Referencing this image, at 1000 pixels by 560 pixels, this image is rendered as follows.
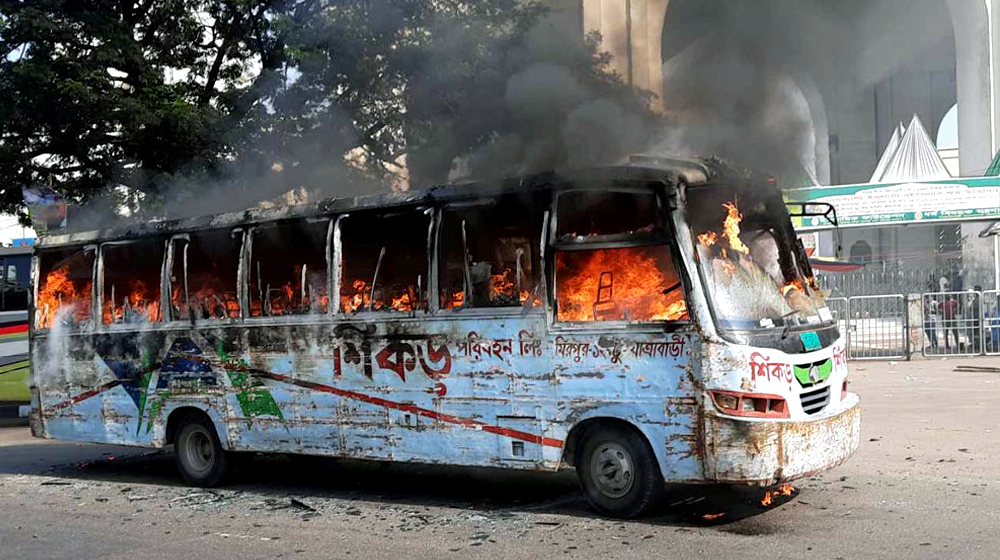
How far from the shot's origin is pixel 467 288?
301 inches

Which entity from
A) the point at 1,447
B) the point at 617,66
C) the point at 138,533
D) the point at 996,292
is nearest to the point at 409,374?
the point at 138,533

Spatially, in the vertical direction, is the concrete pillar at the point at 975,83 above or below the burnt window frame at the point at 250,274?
above

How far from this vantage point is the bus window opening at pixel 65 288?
33.5 ft

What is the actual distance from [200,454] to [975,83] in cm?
2063

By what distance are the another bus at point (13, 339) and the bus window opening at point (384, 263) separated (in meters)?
11.0

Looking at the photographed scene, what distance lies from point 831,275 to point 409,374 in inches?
828

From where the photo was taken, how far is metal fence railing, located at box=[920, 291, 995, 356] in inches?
778

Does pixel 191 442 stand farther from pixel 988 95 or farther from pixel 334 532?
pixel 988 95

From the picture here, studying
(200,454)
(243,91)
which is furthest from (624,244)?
(243,91)

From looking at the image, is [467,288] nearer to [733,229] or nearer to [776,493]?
[733,229]

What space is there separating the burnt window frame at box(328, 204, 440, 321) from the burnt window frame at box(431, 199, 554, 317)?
0.02 m

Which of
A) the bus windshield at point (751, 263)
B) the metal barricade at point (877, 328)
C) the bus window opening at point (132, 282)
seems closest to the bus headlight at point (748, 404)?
the bus windshield at point (751, 263)

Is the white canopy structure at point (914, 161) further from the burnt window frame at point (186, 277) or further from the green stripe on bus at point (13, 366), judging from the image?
the green stripe on bus at point (13, 366)

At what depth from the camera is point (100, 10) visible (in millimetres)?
15734
